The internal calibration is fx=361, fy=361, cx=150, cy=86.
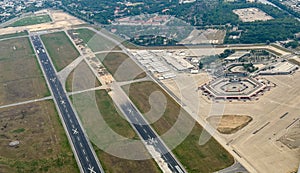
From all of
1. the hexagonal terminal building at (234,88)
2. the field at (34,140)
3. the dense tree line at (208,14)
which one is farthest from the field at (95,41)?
the hexagonal terminal building at (234,88)

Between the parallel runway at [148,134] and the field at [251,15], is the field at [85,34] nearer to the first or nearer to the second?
the parallel runway at [148,134]

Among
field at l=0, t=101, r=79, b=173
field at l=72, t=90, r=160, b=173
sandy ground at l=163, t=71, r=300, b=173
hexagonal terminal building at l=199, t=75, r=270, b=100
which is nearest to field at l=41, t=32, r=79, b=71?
field at l=72, t=90, r=160, b=173

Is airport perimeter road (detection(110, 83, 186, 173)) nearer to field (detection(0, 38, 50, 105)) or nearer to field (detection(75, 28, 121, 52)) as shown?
field (detection(0, 38, 50, 105))

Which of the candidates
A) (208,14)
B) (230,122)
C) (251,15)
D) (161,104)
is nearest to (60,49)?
(161,104)

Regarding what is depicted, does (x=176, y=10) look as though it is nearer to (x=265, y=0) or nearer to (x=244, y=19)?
(x=244, y=19)

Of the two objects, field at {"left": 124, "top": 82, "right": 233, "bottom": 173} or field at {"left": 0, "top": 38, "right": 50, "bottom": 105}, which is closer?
field at {"left": 124, "top": 82, "right": 233, "bottom": 173}
